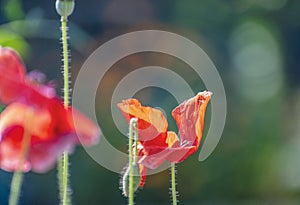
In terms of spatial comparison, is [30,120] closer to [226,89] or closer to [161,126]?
[161,126]

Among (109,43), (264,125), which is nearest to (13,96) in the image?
(109,43)

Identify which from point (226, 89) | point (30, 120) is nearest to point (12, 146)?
point (30, 120)

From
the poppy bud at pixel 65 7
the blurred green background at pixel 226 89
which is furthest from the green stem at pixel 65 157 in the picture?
the blurred green background at pixel 226 89

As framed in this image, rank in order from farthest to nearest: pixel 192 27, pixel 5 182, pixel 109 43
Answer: pixel 192 27 → pixel 109 43 → pixel 5 182

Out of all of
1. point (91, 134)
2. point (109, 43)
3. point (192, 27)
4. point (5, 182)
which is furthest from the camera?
point (192, 27)

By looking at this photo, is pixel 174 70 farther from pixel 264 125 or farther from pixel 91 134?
pixel 91 134

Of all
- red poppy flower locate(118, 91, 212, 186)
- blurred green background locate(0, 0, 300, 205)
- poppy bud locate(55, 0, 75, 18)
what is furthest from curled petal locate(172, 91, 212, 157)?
blurred green background locate(0, 0, 300, 205)
